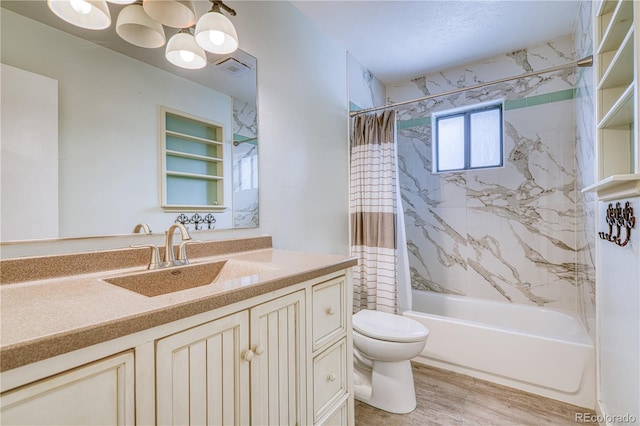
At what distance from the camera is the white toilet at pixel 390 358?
162 centimetres

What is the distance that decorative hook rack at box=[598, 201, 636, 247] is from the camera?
3.44 ft

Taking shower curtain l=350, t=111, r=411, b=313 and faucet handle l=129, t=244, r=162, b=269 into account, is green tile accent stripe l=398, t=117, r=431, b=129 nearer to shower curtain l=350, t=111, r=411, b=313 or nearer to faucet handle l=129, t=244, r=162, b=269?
shower curtain l=350, t=111, r=411, b=313

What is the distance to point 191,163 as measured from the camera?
52.9 inches

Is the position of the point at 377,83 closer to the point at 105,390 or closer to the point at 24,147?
the point at 24,147

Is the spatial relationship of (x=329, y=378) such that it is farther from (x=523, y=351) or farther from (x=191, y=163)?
(x=523, y=351)

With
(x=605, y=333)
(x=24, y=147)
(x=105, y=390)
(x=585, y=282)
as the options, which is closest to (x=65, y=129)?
(x=24, y=147)

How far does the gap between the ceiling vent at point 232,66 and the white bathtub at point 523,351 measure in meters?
2.04

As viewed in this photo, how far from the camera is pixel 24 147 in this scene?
0.89 m

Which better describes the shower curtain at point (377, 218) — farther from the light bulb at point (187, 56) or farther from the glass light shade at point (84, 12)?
the glass light shade at point (84, 12)

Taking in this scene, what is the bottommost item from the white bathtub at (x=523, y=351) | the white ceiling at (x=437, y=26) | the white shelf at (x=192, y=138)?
the white bathtub at (x=523, y=351)

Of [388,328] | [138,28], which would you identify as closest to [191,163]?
[138,28]

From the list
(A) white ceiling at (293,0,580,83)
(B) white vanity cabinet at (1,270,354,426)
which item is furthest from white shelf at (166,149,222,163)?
(A) white ceiling at (293,0,580,83)

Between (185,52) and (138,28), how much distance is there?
0.62 ft

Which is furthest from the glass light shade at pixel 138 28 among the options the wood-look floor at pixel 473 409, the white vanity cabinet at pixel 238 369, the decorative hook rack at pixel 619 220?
the wood-look floor at pixel 473 409
